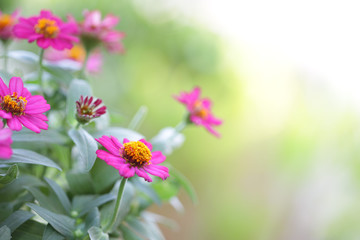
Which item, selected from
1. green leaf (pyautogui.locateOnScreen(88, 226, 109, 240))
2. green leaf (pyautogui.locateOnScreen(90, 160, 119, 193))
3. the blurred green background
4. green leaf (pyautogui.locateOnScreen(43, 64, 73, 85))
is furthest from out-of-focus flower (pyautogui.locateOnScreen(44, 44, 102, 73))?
the blurred green background

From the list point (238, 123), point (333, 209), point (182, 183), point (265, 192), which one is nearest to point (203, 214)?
point (265, 192)

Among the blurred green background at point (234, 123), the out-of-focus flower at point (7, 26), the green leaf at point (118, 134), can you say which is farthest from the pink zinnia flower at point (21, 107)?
the blurred green background at point (234, 123)

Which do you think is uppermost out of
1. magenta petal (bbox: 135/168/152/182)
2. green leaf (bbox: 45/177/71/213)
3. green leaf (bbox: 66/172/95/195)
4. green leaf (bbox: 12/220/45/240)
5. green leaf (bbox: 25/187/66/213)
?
magenta petal (bbox: 135/168/152/182)

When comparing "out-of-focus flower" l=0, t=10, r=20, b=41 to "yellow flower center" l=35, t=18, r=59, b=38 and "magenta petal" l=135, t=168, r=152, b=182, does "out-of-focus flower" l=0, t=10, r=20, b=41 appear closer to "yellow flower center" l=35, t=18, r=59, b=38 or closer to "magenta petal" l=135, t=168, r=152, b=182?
"yellow flower center" l=35, t=18, r=59, b=38

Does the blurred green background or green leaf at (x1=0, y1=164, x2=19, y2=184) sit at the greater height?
the blurred green background

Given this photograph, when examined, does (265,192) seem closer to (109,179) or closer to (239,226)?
(239,226)

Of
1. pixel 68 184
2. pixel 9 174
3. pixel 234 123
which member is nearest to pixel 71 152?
pixel 68 184

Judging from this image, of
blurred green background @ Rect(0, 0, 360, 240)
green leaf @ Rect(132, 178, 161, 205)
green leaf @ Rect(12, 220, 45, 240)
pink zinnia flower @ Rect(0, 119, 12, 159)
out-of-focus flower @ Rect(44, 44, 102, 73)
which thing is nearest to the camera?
pink zinnia flower @ Rect(0, 119, 12, 159)
